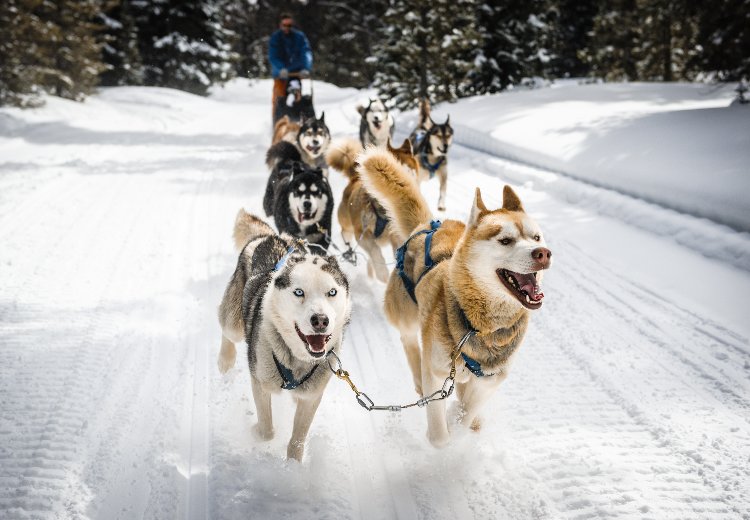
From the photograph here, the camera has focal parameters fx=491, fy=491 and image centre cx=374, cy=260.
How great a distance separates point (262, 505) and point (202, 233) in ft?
12.5

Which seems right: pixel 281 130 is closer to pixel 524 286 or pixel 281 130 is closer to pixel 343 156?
pixel 343 156

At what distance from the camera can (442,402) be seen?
241 cm

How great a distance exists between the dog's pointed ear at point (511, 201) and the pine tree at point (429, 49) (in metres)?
14.6

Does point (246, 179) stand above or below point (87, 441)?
above

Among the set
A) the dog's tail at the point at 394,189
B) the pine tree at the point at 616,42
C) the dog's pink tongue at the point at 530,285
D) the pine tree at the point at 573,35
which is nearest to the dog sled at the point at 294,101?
the dog's tail at the point at 394,189

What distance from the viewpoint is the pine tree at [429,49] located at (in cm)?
1623

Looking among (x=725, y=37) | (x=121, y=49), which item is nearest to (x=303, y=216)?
(x=725, y=37)

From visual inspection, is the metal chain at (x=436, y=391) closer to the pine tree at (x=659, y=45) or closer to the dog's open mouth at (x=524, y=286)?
the dog's open mouth at (x=524, y=286)

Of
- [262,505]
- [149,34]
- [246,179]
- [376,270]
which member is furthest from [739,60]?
[149,34]

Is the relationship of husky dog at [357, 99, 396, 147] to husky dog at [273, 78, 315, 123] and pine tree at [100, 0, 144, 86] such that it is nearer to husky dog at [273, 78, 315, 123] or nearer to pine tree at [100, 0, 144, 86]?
husky dog at [273, 78, 315, 123]

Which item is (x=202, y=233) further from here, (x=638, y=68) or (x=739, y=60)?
(x=638, y=68)

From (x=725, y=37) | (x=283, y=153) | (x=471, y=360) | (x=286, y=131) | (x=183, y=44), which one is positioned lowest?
(x=471, y=360)

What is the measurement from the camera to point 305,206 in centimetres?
432

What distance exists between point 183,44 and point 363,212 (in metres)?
24.3
